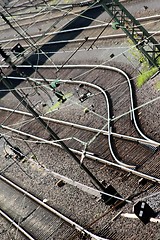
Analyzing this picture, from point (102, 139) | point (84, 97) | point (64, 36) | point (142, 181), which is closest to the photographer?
point (142, 181)

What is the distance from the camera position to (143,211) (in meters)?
14.1

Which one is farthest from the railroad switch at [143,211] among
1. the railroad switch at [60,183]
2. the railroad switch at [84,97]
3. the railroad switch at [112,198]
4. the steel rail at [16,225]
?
the railroad switch at [84,97]

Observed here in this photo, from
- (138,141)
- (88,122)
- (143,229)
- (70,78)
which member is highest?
(70,78)

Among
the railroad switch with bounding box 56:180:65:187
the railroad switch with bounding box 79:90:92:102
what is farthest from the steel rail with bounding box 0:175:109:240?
the railroad switch with bounding box 79:90:92:102

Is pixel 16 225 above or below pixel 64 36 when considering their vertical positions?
below

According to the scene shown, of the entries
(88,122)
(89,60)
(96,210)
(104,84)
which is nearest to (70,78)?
(89,60)

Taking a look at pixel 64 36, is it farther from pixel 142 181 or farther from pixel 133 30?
pixel 142 181

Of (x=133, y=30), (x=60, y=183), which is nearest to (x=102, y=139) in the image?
(x=60, y=183)

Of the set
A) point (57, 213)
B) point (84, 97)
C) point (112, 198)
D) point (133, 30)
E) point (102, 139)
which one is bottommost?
point (112, 198)

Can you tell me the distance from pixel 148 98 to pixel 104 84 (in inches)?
164

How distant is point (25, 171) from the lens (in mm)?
22703

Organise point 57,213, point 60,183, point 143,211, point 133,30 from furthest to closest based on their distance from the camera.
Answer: point 133,30, point 60,183, point 57,213, point 143,211

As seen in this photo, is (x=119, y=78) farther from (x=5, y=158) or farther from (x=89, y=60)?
(x=5, y=158)

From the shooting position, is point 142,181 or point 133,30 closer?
point 142,181
